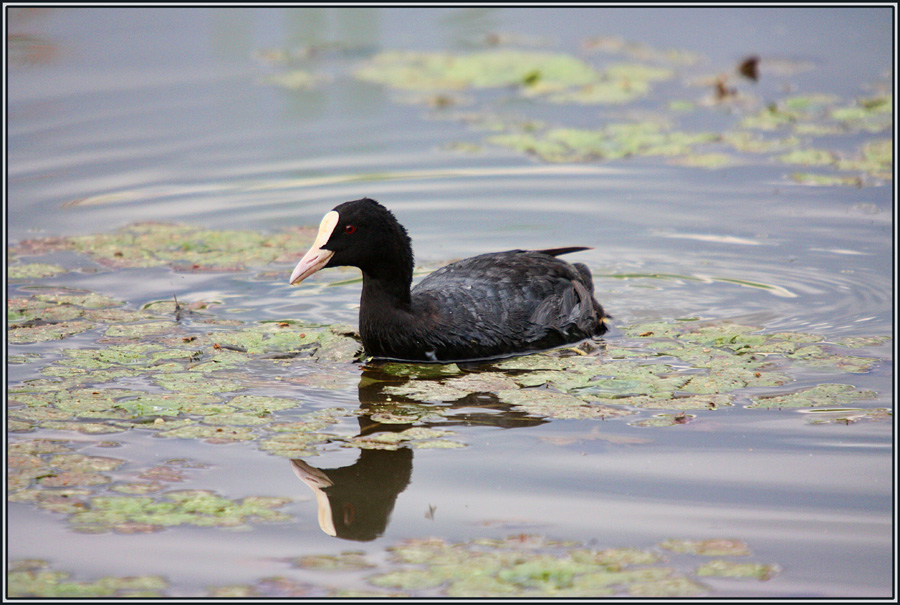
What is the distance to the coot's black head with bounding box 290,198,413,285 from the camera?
19.3ft

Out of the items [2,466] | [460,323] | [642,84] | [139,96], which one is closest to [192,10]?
[139,96]

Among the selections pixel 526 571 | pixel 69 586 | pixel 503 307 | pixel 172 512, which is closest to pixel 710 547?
pixel 526 571

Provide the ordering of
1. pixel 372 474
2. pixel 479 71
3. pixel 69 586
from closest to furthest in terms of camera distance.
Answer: pixel 69 586
pixel 372 474
pixel 479 71

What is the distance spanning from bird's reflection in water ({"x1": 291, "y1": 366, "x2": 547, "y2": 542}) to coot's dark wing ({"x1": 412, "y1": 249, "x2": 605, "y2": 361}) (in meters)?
0.62

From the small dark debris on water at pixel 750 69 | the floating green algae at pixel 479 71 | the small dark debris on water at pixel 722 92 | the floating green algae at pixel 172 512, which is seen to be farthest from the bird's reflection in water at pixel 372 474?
the small dark debris on water at pixel 750 69

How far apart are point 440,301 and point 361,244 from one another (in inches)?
24.3

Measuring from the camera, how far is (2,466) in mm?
4652

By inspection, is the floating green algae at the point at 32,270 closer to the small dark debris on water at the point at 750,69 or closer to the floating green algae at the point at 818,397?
the floating green algae at the point at 818,397

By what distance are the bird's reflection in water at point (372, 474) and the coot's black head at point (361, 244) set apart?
2.48 ft

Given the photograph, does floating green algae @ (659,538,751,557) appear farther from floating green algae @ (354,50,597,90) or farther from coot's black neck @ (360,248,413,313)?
floating green algae @ (354,50,597,90)

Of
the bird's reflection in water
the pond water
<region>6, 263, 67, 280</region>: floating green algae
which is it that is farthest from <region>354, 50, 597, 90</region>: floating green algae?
the bird's reflection in water

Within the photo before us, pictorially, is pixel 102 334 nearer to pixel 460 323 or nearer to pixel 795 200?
pixel 460 323

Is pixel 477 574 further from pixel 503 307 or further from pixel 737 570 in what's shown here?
pixel 503 307

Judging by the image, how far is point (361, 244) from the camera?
5.97 metres
